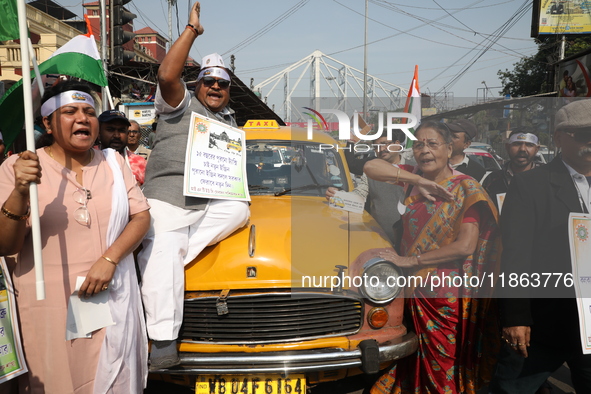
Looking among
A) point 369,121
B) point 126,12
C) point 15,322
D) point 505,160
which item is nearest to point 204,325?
point 15,322

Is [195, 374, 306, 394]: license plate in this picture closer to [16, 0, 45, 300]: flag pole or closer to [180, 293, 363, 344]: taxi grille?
[180, 293, 363, 344]: taxi grille

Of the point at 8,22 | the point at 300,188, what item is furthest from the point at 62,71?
the point at 300,188

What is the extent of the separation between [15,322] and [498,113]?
2788 mm

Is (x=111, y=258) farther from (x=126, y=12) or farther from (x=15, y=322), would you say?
(x=126, y=12)

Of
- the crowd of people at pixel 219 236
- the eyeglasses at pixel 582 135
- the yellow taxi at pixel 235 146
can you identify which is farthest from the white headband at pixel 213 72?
the eyeglasses at pixel 582 135

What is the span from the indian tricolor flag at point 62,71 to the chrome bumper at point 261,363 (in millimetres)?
1735

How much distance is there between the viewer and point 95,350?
2.37 m

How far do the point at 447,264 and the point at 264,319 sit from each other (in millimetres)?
1157

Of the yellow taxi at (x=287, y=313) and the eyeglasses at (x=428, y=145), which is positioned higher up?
the eyeglasses at (x=428, y=145)

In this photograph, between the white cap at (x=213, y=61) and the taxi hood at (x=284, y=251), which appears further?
the white cap at (x=213, y=61)

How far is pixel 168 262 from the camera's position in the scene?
110 inches

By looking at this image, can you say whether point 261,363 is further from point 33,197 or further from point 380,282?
point 33,197

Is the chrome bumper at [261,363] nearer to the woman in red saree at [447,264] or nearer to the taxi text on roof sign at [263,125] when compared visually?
the woman in red saree at [447,264]

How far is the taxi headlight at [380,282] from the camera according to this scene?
2998mm
